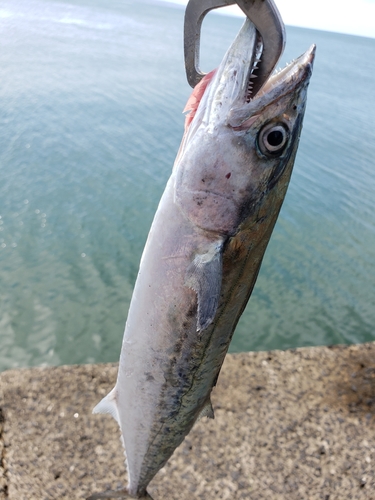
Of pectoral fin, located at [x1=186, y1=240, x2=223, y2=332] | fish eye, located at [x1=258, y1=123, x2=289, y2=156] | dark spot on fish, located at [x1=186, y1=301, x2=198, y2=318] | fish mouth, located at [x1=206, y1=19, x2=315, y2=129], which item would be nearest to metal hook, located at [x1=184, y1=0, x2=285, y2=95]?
fish mouth, located at [x1=206, y1=19, x2=315, y2=129]

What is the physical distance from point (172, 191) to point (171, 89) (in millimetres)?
14277

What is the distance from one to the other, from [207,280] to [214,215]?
22 centimetres

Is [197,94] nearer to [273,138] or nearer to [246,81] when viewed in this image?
[246,81]

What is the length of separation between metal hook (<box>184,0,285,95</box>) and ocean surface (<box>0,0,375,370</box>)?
416 cm

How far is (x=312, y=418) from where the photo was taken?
3365 millimetres

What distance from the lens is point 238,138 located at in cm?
141

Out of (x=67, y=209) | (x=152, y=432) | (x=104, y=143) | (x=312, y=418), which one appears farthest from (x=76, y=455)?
(x=104, y=143)

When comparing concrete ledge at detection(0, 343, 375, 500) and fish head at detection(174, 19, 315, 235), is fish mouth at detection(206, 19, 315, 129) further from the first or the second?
concrete ledge at detection(0, 343, 375, 500)

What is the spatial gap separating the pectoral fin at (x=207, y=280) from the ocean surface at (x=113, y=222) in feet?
12.9

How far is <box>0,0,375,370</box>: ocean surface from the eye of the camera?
5.57m

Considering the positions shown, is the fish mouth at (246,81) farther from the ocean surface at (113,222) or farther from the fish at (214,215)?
the ocean surface at (113,222)

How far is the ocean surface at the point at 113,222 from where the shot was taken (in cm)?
557

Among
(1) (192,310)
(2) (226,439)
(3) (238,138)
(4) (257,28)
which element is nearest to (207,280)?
(1) (192,310)

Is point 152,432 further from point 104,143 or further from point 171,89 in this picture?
point 171,89
